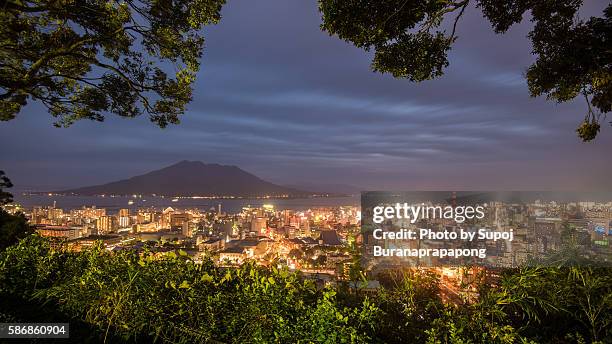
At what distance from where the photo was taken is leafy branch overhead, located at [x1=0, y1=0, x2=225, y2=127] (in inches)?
184

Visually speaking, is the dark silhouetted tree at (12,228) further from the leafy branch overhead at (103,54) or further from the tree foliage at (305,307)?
the tree foliage at (305,307)

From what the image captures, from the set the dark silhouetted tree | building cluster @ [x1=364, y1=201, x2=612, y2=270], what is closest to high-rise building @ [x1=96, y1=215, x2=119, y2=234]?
the dark silhouetted tree

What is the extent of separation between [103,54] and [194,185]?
76896 millimetres

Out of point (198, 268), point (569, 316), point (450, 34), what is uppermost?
point (450, 34)

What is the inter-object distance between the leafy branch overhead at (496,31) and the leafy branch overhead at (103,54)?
2.11 meters

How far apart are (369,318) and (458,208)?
115 inches

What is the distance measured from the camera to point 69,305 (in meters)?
2.52

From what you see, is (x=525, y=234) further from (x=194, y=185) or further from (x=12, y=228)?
(x=194, y=185)

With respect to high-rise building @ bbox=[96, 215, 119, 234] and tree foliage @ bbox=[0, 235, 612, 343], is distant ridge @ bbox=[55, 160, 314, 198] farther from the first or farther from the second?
tree foliage @ bbox=[0, 235, 612, 343]

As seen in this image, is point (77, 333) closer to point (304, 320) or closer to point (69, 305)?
point (69, 305)

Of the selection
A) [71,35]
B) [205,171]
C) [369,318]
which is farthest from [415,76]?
[205,171]

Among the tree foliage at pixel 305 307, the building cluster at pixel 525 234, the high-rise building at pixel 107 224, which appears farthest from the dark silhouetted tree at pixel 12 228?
the building cluster at pixel 525 234

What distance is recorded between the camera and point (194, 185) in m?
78.6

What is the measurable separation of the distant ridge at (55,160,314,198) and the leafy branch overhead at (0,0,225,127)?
211ft
